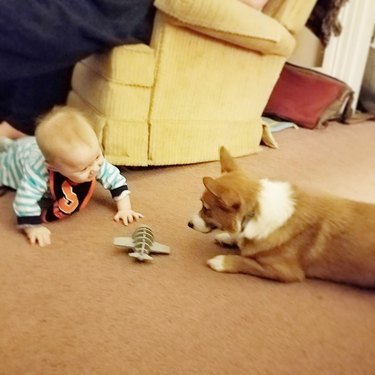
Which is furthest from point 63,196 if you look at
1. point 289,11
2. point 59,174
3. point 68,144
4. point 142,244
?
point 289,11

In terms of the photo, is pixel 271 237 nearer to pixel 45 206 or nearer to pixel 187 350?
pixel 187 350

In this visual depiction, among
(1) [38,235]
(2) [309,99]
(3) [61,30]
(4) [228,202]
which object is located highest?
(3) [61,30]

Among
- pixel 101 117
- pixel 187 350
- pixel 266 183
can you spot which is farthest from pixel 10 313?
pixel 101 117

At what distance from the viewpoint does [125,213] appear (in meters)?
1.58

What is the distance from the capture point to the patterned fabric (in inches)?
56.6

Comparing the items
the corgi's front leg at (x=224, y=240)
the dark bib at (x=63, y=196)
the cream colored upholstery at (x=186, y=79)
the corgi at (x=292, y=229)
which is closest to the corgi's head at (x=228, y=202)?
the corgi at (x=292, y=229)

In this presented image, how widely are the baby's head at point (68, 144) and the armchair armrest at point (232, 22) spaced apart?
1.45 ft

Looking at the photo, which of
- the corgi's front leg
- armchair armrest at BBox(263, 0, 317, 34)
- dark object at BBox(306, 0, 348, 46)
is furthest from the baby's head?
dark object at BBox(306, 0, 348, 46)

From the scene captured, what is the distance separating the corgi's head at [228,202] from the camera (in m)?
1.27

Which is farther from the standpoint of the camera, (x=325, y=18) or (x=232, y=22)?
(x=325, y=18)

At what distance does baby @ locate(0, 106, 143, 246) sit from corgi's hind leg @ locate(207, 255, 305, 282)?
0.33 m

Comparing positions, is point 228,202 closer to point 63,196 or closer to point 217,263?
point 217,263

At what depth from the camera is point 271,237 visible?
1.32 m

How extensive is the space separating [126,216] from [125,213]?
0.01 m
